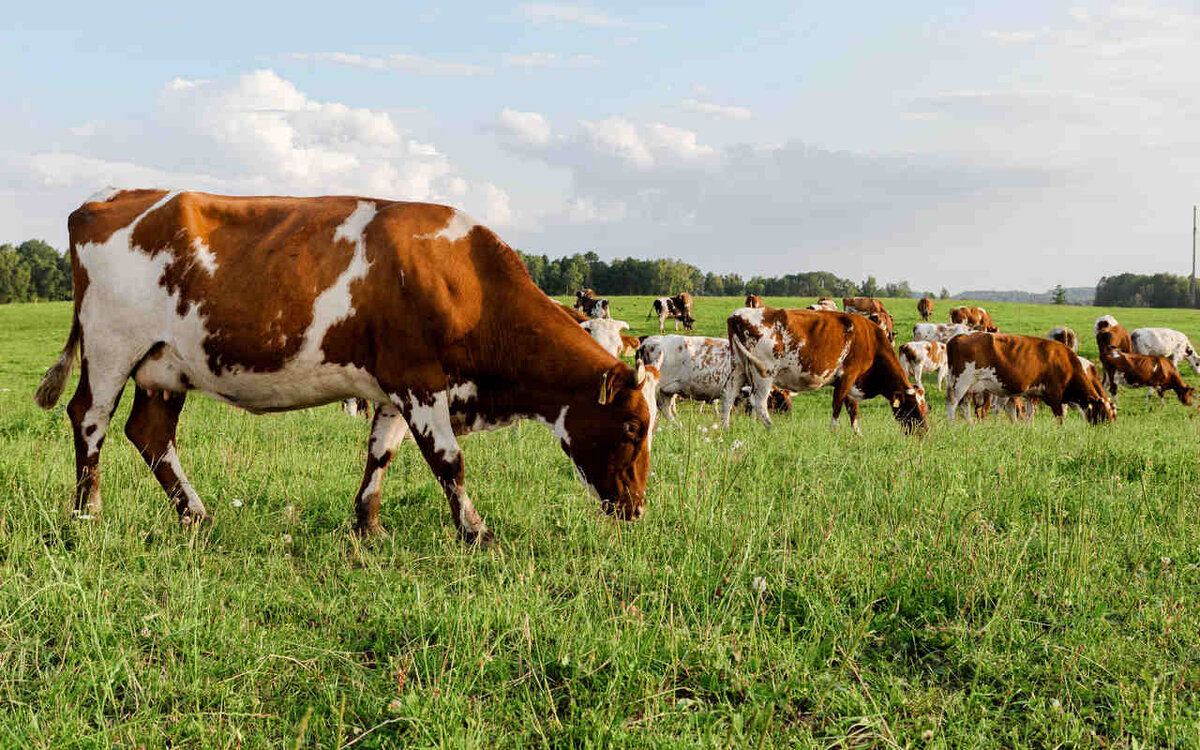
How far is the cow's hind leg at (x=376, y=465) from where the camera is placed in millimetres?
5637

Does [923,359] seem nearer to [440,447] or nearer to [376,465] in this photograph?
[376,465]

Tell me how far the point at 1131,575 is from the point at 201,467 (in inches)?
281

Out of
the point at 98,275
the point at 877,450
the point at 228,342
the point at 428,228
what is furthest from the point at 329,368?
the point at 877,450

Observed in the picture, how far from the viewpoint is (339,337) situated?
540cm

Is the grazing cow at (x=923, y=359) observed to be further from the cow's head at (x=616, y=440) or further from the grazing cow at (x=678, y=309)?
the cow's head at (x=616, y=440)

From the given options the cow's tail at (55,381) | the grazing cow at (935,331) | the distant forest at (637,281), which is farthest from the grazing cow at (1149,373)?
the distant forest at (637,281)

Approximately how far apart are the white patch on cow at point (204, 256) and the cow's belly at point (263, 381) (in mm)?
590

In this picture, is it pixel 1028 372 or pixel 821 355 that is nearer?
pixel 821 355

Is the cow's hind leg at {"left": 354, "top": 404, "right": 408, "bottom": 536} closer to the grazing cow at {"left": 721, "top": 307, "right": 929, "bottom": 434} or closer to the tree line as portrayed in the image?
the grazing cow at {"left": 721, "top": 307, "right": 929, "bottom": 434}

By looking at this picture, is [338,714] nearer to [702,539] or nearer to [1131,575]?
[702,539]

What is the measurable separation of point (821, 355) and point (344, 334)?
10.7m

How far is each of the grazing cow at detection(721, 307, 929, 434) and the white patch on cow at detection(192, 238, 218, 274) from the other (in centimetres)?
1035

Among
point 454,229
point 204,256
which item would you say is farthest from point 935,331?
point 204,256

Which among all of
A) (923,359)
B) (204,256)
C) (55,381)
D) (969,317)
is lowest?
(923,359)
